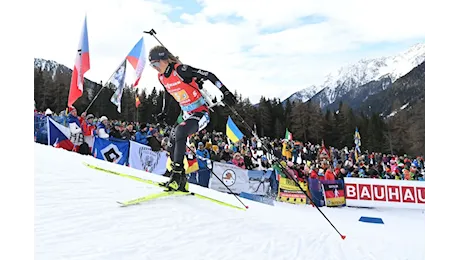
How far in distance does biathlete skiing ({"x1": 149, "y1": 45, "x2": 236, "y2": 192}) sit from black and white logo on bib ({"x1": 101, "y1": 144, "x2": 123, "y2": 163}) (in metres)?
5.98

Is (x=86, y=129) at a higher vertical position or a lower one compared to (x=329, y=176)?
higher

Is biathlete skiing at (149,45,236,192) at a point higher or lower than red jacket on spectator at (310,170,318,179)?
higher

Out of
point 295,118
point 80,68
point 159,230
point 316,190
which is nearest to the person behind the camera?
point 159,230

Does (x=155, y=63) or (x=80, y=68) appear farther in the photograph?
(x=80, y=68)

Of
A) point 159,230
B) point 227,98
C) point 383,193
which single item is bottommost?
point 383,193

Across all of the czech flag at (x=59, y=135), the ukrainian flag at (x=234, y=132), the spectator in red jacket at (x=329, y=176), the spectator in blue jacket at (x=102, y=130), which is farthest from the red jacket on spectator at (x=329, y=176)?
the czech flag at (x=59, y=135)

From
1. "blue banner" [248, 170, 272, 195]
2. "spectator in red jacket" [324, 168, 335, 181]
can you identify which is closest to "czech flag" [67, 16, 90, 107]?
"blue banner" [248, 170, 272, 195]

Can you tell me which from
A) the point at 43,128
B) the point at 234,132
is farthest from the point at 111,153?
the point at 234,132

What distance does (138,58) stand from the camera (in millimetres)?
7188

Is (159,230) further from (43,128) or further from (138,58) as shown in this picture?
(43,128)

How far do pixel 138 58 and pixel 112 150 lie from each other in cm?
537

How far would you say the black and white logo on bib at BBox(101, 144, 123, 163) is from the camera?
11578mm

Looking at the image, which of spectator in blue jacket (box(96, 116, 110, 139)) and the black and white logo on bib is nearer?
the black and white logo on bib

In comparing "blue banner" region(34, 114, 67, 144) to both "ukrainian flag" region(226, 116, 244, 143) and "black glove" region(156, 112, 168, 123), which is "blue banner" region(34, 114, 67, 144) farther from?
"black glove" region(156, 112, 168, 123)
